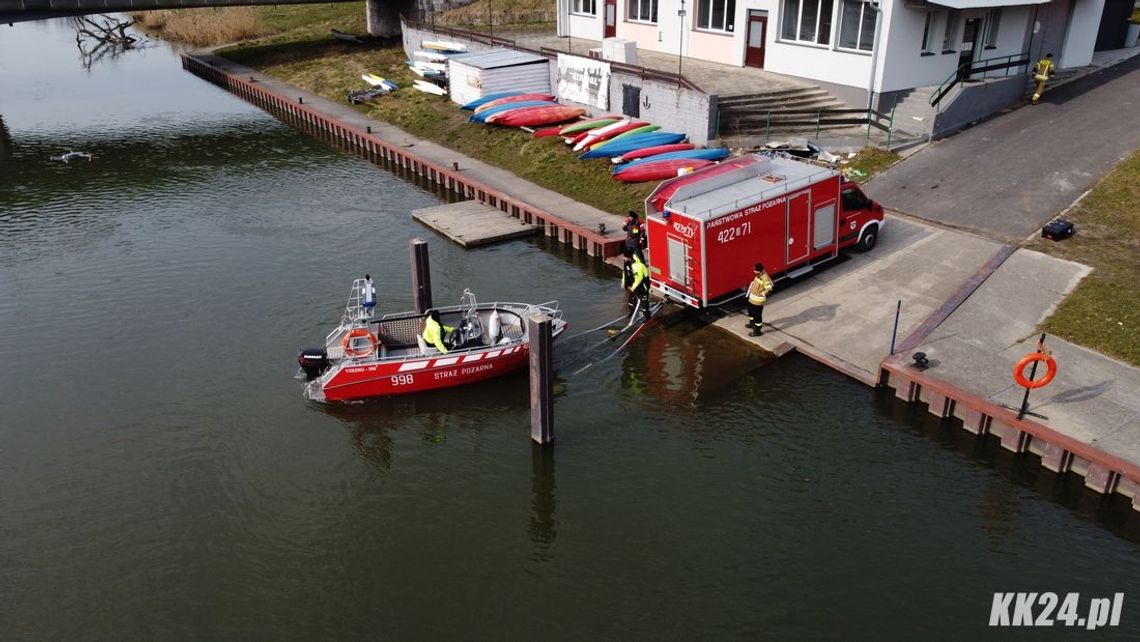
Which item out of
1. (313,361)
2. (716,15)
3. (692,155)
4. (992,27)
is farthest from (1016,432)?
(716,15)

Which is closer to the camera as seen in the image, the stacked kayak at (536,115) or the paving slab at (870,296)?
the paving slab at (870,296)

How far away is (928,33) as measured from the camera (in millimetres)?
32469

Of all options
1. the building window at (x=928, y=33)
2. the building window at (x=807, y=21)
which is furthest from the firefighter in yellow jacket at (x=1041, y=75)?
the building window at (x=807, y=21)

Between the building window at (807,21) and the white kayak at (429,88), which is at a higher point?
the building window at (807,21)

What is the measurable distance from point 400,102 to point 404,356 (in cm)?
3162

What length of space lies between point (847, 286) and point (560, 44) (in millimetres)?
31080

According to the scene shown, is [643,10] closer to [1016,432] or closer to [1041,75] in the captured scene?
[1041,75]

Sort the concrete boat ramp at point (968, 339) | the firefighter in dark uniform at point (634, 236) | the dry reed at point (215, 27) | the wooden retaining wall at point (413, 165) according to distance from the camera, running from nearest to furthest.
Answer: the concrete boat ramp at point (968, 339), the firefighter in dark uniform at point (634, 236), the wooden retaining wall at point (413, 165), the dry reed at point (215, 27)

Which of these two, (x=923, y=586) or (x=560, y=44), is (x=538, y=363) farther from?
(x=560, y=44)

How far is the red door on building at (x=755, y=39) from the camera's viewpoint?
Answer: 36.5m

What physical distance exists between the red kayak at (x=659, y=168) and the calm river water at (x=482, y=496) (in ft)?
21.6

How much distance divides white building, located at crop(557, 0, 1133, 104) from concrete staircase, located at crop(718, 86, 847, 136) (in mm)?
963

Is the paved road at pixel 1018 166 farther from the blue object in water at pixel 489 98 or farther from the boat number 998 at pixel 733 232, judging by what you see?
the blue object in water at pixel 489 98
